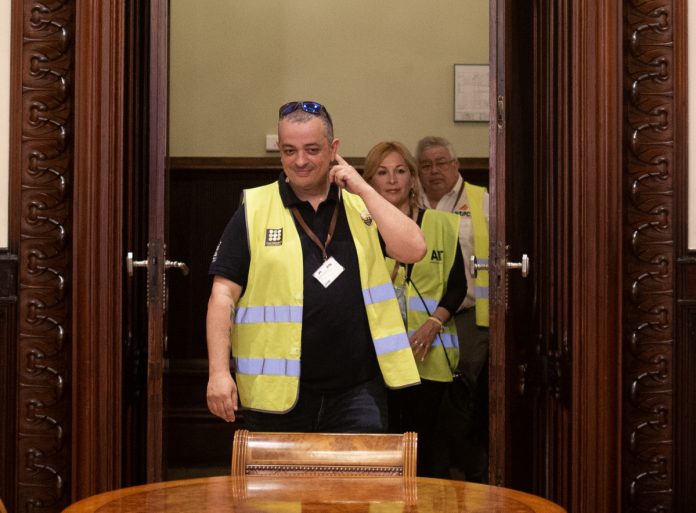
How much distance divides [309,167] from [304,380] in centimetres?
77

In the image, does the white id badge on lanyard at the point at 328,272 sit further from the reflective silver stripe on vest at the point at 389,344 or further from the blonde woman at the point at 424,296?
the blonde woman at the point at 424,296

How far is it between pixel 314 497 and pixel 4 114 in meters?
2.13

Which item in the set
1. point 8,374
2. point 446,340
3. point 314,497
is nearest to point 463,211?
point 446,340

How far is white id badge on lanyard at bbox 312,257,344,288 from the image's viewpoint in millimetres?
3660

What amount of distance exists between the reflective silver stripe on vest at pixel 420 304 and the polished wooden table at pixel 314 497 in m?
2.46

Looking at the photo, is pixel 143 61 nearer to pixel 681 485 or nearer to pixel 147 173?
pixel 147 173

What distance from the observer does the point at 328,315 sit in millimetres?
3664

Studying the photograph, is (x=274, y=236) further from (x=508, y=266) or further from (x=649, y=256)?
(x=649, y=256)

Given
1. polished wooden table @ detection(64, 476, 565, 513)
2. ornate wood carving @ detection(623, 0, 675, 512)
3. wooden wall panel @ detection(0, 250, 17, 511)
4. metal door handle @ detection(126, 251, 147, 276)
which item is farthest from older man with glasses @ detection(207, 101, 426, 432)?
polished wooden table @ detection(64, 476, 565, 513)

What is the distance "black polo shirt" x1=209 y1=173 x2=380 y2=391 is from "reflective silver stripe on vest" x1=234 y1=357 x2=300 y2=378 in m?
0.05

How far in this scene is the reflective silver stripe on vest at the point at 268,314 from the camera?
11.9 ft

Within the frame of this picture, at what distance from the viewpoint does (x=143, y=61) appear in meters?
3.77

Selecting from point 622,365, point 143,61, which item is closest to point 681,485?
point 622,365

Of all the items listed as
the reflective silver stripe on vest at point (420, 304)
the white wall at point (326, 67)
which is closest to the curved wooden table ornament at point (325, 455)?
the reflective silver stripe on vest at point (420, 304)
